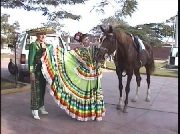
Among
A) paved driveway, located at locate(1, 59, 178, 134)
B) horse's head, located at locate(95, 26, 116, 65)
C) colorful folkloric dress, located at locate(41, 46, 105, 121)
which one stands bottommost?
paved driveway, located at locate(1, 59, 178, 134)

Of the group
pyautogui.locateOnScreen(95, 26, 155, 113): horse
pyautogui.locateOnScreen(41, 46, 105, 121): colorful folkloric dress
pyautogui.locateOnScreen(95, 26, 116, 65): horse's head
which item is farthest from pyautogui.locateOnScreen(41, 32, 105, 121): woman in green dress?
pyautogui.locateOnScreen(95, 26, 155, 113): horse

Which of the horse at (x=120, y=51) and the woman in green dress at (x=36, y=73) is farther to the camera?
the horse at (x=120, y=51)

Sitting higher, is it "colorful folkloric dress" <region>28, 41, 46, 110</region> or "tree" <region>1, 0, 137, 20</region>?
"tree" <region>1, 0, 137, 20</region>

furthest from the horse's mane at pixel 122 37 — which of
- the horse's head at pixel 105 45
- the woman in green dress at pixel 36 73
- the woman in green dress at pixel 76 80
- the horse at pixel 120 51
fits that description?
the woman in green dress at pixel 36 73

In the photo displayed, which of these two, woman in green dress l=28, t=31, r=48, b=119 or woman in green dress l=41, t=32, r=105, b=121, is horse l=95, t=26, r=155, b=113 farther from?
woman in green dress l=28, t=31, r=48, b=119

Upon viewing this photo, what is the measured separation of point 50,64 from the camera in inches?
168

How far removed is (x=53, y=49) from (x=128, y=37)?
68.7 inches

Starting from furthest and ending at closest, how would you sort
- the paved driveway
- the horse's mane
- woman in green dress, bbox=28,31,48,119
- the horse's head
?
1. the horse's mane
2. the horse's head
3. woman in green dress, bbox=28,31,48,119
4. the paved driveway

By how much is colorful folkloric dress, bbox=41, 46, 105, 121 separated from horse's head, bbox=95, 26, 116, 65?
143mm

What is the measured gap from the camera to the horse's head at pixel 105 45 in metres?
4.37

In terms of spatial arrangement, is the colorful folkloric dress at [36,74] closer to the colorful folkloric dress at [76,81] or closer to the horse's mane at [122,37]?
the colorful folkloric dress at [76,81]

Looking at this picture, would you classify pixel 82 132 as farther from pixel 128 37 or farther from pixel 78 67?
pixel 128 37

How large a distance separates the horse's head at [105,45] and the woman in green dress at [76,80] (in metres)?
0.13

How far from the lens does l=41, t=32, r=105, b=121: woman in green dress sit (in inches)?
168
